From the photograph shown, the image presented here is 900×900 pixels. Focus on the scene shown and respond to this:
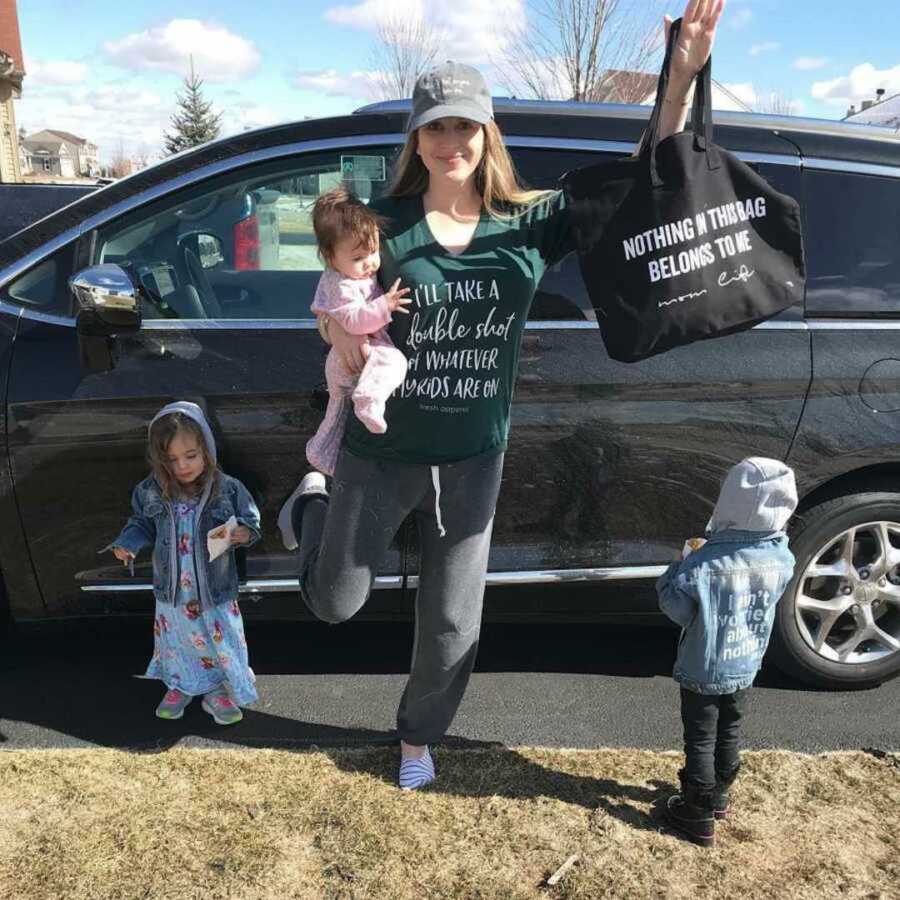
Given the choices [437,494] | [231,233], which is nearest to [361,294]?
[437,494]

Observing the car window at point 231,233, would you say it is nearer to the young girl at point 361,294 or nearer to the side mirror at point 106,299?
the side mirror at point 106,299

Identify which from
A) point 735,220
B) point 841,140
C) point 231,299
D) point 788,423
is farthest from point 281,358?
point 841,140

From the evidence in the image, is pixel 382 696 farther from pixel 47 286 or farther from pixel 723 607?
pixel 47 286

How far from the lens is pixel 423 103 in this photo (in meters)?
2.05

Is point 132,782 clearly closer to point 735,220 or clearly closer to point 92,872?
point 92,872

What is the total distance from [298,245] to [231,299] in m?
0.31

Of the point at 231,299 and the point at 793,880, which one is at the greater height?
the point at 231,299

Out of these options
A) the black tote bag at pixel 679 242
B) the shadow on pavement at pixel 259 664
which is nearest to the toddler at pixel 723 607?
the black tote bag at pixel 679 242

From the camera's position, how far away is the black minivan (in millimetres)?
2744

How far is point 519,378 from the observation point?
2770 mm

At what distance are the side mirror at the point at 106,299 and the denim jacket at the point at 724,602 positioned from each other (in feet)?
5.53

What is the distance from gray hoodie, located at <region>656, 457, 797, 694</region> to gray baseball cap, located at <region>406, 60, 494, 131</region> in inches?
46.4

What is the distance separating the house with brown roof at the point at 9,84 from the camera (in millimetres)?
27844

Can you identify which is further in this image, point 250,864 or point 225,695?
point 225,695
